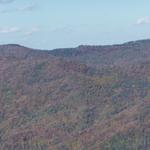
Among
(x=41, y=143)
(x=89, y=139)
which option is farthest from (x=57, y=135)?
(x=89, y=139)

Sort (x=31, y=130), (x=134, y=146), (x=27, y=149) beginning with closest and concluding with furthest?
1. (x=134, y=146)
2. (x=27, y=149)
3. (x=31, y=130)

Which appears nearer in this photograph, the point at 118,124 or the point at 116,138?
the point at 116,138

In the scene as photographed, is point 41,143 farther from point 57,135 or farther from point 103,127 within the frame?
point 103,127

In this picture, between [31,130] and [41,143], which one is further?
[31,130]

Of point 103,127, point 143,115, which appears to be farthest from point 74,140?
point 143,115

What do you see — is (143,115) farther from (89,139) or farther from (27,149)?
(27,149)

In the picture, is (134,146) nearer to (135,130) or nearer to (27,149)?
(135,130)

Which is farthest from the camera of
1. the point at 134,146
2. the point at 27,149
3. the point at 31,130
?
the point at 31,130
